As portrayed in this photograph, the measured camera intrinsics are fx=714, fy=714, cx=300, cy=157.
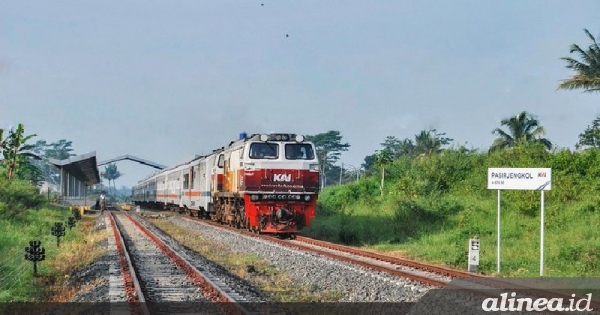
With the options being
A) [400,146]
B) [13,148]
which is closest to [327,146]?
[400,146]

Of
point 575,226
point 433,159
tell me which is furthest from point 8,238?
point 433,159

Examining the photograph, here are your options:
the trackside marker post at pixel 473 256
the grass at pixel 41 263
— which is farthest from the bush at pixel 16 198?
the trackside marker post at pixel 473 256

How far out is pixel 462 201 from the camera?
29.1 metres

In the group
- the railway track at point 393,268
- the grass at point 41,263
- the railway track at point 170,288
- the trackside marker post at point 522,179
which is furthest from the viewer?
the trackside marker post at point 522,179

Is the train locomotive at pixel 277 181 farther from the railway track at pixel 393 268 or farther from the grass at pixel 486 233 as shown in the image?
the grass at pixel 486 233

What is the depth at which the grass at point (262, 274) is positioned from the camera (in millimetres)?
11641

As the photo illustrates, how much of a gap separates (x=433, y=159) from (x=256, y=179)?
57.4ft

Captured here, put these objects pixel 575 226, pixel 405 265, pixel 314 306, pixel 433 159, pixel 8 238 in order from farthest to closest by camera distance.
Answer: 1. pixel 433 159
2. pixel 8 238
3. pixel 575 226
4. pixel 405 265
5. pixel 314 306

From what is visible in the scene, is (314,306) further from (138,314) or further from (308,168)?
(308,168)

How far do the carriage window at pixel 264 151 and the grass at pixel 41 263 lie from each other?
5.64 m

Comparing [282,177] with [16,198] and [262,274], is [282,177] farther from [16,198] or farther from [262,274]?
[16,198]
